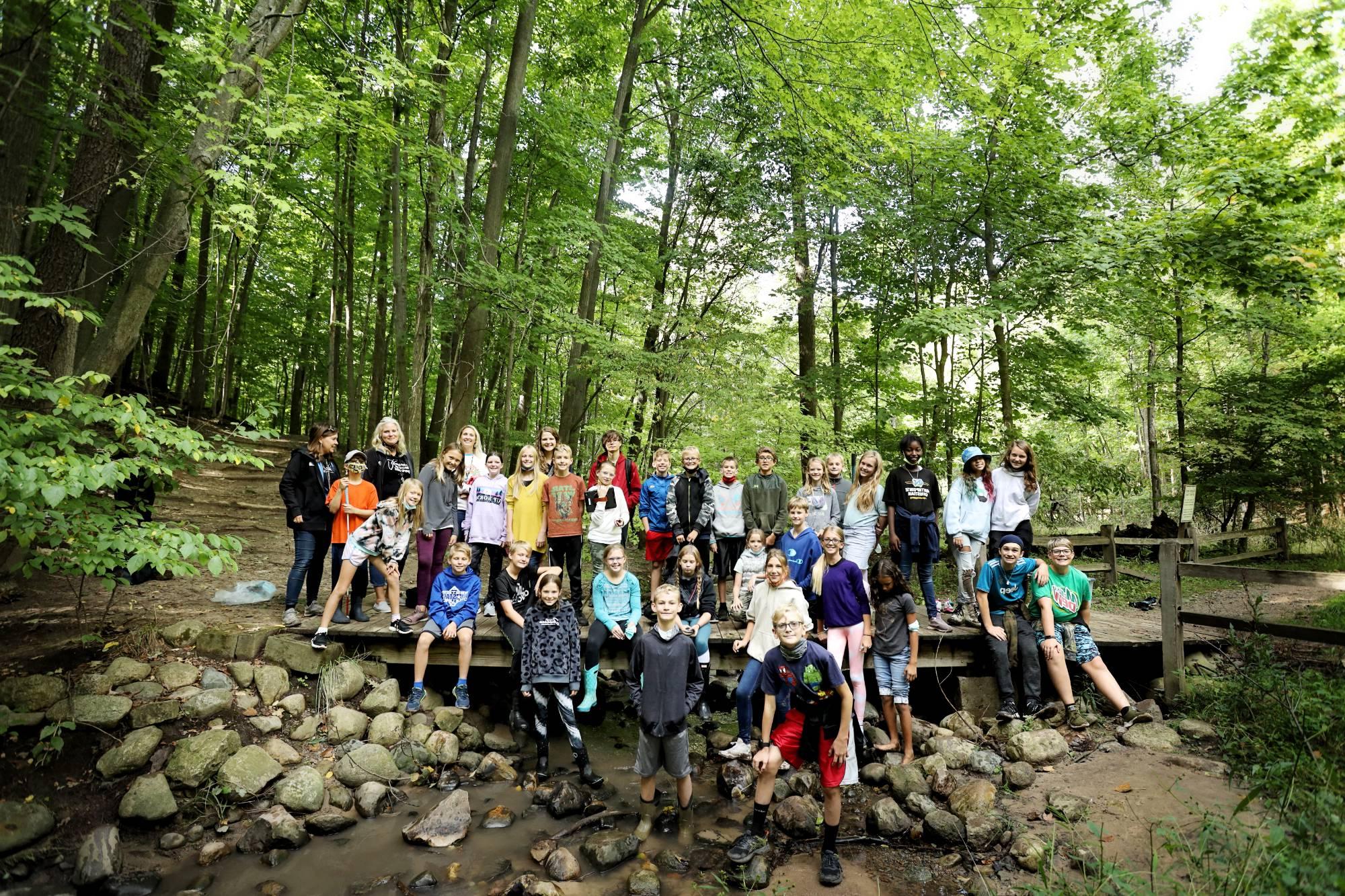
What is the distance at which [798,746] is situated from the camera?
4371mm

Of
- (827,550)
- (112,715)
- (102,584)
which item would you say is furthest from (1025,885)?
(102,584)

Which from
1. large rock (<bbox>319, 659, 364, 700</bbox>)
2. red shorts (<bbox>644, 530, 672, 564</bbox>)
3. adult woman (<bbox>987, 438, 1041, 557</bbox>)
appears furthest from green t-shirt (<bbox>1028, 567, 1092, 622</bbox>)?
large rock (<bbox>319, 659, 364, 700</bbox>)

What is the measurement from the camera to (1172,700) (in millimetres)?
6059

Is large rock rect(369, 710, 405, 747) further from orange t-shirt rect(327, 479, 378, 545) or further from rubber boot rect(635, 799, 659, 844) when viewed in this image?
rubber boot rect(635, 799, 659, 844)

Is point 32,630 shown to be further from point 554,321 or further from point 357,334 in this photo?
point 357,334

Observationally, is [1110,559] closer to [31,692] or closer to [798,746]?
[798,746]

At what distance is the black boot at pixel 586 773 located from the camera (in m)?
5.41

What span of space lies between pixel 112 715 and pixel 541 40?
41.4 feet

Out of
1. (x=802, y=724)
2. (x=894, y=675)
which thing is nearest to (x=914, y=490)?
(x=894, y=675)

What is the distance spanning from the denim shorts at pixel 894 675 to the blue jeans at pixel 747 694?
1234 mm

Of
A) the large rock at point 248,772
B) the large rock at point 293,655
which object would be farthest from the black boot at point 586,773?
the large rock at point 293,655

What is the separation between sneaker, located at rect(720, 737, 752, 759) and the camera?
18.8ft

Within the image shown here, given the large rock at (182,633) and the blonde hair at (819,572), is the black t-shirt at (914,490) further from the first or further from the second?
the large rock at (182,633)

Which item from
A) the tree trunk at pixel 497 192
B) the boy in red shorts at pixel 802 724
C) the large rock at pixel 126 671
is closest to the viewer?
the boy in red shorts at pixel 802 724
